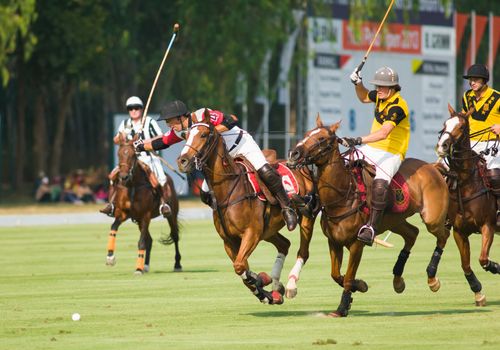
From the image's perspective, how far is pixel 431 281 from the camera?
1549 centimetres

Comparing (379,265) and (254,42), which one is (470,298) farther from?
(254,42)

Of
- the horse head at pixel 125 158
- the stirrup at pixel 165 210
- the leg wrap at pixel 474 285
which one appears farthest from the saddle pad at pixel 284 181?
the stirrup at pixel 165 210

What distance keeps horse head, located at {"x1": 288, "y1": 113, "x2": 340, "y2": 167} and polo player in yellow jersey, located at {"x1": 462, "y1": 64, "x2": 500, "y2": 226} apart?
2.60 meters

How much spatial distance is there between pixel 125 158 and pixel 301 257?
5896 millimetres

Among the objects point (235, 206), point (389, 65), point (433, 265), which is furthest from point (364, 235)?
point (389, 65)

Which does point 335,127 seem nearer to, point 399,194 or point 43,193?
point 399,194

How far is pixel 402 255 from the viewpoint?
618 inches

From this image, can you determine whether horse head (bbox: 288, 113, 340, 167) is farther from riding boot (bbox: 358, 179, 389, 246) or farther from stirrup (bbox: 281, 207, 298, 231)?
stirrup (bbox: 281, 207, 298, 231)

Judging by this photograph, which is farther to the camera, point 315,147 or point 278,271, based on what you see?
point 278,271

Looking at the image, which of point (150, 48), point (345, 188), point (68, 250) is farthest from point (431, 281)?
point (150, 48)

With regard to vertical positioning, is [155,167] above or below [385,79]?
below

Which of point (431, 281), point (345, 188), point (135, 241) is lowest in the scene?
A: point (135, 241)

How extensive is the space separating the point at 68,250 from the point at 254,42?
2279 centimetres

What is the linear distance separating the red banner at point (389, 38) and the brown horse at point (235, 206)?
28.9 metres
